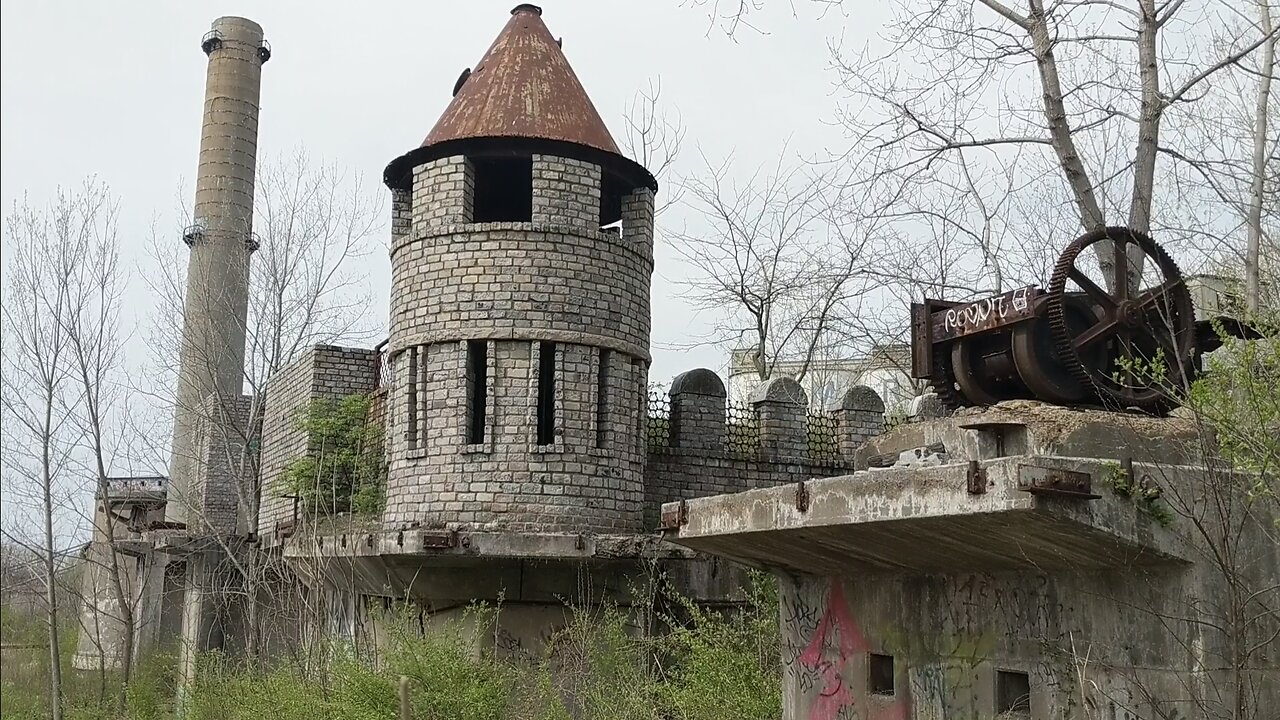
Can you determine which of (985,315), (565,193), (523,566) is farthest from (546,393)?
(985,315)

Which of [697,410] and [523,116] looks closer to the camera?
[523,116]

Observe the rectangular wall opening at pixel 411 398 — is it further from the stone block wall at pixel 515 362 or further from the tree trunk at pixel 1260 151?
the tree trunk at pixel 1260 151

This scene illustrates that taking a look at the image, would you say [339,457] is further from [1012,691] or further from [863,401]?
[1012,691]

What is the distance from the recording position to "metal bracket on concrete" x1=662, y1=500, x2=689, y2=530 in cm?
967

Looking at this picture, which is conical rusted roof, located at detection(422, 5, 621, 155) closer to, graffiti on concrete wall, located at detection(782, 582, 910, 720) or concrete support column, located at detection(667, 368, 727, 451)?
concrete support column, located at detection(667, 368, 727, 451)

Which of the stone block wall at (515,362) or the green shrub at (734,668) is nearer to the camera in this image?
the green shrub at (734,668)

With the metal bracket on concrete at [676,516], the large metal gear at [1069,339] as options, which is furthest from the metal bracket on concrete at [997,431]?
the metal bracket on concrete at [676,516]

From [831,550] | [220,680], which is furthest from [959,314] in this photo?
[220,680]

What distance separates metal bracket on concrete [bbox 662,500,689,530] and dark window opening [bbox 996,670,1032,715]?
10.1 ft

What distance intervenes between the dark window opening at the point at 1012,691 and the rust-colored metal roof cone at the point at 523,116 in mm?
8214

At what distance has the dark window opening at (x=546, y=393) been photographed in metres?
13.2

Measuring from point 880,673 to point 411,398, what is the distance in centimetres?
670

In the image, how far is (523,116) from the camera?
13.7 metres

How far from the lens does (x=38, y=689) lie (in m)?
26.2
